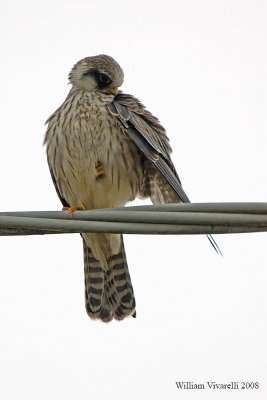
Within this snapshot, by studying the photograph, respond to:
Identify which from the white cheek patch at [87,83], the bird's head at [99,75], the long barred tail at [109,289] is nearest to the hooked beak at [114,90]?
the bird's head at [99,75]

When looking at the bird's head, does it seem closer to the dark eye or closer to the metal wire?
the dark eye

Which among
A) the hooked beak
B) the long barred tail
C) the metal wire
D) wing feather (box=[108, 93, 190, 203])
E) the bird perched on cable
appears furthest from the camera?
the hooked beak

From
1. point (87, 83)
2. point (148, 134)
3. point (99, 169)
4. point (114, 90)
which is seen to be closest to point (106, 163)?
point (99, 169)

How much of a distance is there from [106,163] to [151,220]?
224 cm

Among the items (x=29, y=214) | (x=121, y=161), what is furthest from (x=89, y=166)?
(x=29, y=214)

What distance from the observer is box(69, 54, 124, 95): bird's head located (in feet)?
20.7

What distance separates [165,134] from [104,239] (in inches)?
35.6

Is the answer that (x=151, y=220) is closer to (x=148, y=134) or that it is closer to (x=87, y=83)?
(x=148, y=134)

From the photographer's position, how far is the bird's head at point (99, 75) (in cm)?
630

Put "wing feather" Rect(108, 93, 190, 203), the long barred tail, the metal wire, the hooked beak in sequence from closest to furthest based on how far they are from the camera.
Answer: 1. the metal wire
2. "wing feather" Rect(108, 93, 190, 203)
3. the long barred tail
4. the hooked beak

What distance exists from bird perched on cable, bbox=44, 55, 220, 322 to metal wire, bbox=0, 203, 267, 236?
1701 mm

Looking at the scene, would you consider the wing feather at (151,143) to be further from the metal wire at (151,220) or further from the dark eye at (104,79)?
the metal wire at (151,220)

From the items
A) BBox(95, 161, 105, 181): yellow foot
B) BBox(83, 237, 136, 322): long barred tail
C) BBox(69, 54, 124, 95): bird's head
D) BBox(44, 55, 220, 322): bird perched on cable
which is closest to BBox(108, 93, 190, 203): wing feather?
BBox(44, 55, 220, 322): bird perched on cable

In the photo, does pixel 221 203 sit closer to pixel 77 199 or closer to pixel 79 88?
pixel 77 199
